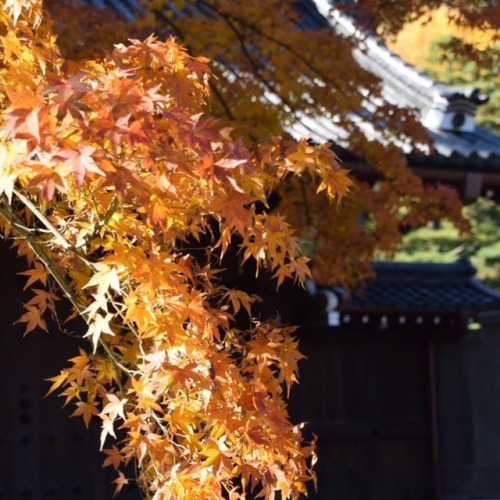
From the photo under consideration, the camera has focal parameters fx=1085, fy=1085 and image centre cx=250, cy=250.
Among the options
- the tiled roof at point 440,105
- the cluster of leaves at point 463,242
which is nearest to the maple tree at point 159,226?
the tiled roof at point 440,105

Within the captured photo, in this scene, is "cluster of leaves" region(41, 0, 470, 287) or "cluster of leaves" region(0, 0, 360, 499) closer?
"cluster of leaves" region(0, 0, 360, 499)

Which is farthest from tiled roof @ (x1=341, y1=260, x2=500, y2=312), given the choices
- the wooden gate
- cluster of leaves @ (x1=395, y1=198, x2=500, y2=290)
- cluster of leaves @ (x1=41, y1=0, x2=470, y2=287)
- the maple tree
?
cluster of leaves @ (x1=395, y1=198, x2=500, y2=290)

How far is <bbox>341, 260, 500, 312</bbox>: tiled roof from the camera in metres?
10.4

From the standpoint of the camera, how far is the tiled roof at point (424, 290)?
10.4 metres

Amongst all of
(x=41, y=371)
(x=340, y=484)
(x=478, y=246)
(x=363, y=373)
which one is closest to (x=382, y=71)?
(x=363, y=373)

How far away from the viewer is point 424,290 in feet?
37.4

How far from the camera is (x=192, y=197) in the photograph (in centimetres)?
317

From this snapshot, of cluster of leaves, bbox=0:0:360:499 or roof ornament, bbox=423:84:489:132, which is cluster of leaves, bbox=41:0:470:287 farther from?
cluster of leaves, bbox=0:0:360:499

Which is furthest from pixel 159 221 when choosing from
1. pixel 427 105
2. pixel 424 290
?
pixel 427 105

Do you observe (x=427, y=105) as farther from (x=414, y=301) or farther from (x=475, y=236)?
(x=475, y=236)

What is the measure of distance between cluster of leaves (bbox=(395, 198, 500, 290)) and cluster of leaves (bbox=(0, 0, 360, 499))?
1900 cm

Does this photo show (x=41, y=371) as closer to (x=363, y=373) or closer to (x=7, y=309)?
(x=7, y=309)

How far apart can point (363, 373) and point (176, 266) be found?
7623mm

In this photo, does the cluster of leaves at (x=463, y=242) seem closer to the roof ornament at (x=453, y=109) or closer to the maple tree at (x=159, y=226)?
the roof ornament at (x=453, y=109)
